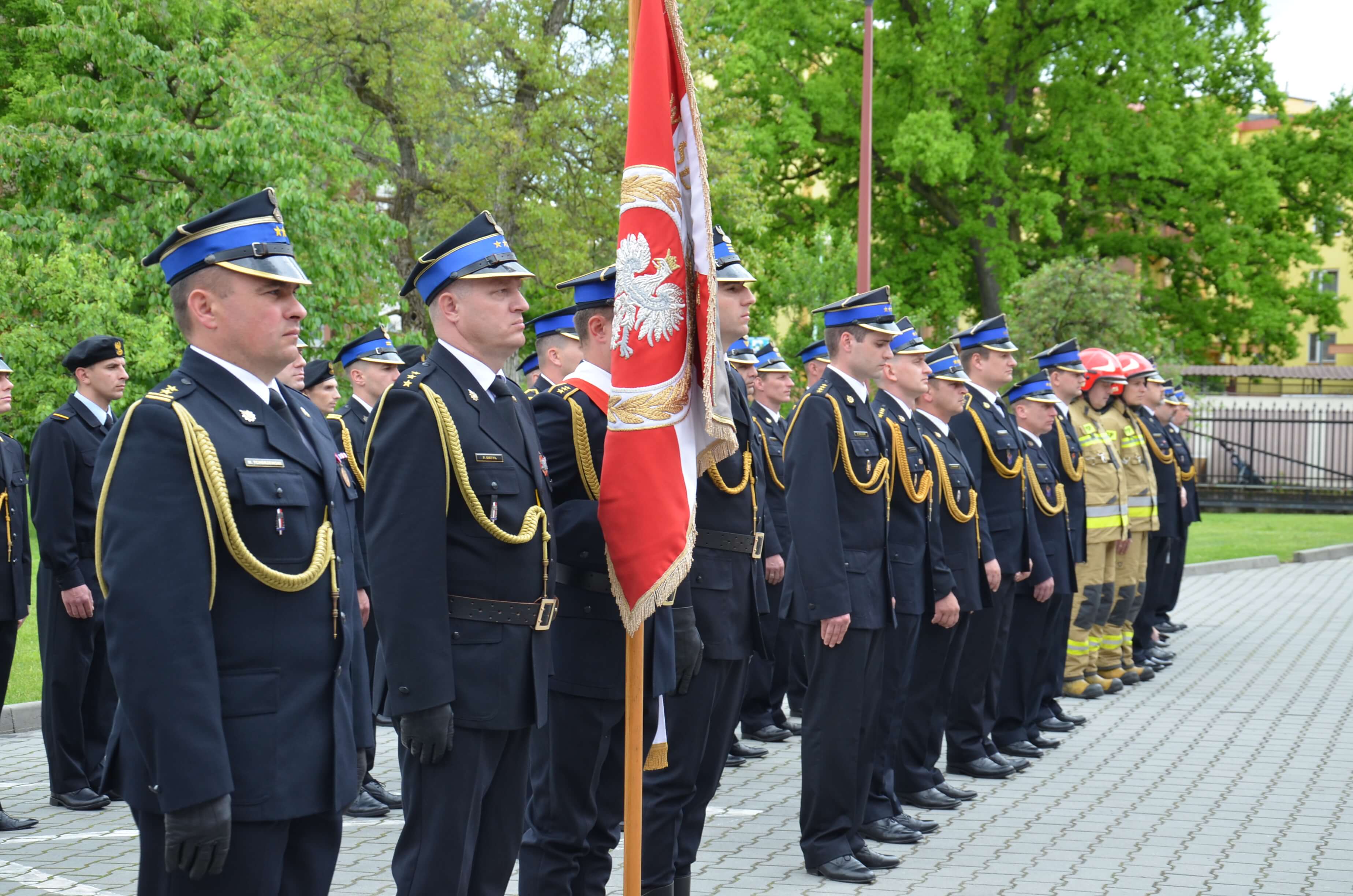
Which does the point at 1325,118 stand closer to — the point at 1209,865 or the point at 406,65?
the point at 406,65

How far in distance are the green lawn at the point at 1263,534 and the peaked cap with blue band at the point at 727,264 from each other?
51.9 feet

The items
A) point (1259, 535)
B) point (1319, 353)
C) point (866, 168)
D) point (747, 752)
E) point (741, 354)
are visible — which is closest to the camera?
point (747, 752)

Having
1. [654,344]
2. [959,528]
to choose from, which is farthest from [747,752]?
[654,344]

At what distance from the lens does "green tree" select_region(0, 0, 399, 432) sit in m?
16.2

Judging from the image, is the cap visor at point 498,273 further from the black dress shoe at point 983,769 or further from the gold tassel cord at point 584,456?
the black dress shoe at point 983,769

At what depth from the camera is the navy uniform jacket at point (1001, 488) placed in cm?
852

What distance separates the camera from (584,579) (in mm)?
4672

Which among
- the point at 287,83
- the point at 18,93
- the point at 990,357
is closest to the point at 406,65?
the point at 287,83

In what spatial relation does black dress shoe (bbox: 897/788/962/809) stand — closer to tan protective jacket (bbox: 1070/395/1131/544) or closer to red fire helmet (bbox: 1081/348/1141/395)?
tan protective jacket (bbox: 1070/395/1131/544)

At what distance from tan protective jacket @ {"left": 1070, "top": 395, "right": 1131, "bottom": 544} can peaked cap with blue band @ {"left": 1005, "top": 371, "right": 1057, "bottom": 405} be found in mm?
1019

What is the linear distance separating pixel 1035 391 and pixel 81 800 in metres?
6.47

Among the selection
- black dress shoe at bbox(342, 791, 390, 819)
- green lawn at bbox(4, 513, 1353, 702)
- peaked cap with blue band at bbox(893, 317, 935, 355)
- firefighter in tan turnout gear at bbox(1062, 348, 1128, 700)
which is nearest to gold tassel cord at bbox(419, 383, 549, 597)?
peaked cap with blue band at bbox(893, 317, 935, 355)

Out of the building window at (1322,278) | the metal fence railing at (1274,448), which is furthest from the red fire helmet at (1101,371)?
the metal fence railing at (1274,448)

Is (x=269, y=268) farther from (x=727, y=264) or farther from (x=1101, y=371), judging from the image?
(x=1101, y=371)
